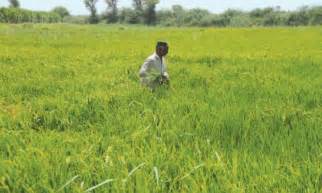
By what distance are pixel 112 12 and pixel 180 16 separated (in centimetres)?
1548

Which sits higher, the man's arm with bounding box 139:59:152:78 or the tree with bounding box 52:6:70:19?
the tree with bounding box 52:6:70:19

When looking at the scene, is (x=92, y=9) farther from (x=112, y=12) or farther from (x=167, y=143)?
(x=167, y=143)

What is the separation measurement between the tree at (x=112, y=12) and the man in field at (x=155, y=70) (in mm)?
92716

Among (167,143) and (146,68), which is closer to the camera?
(167,143)

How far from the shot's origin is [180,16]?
3858 inches

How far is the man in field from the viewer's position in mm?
5656

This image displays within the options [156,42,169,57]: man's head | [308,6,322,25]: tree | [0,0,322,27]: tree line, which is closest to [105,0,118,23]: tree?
[0,0,322,27]: tree line

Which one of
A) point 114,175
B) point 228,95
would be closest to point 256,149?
point 114,175

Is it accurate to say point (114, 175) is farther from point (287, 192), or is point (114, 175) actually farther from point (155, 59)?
point (155, 59)

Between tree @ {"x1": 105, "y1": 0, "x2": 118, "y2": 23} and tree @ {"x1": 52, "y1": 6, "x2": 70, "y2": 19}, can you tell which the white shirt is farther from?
tree @ {"x1": 52, "y1": 6, "x2": 70, "y2": 19}

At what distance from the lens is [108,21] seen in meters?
96.8

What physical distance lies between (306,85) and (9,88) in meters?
4.09

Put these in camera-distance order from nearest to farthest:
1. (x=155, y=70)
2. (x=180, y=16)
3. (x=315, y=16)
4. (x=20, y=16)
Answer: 1. (x=155, y=70)
2. (x=315, y=16)
3. (x=20, y=16)
4. (x=180, y=16)

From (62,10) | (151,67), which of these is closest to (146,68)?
(151,67)
